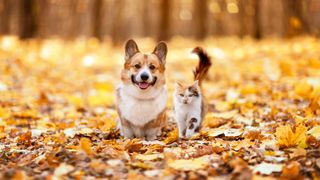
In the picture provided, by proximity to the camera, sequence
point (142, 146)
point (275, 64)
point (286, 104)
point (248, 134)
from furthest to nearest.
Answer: point (275, 64) → point (286, 104) → point (248, 134) → point (142, 146)

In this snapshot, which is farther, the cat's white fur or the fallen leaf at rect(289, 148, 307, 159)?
the cat's white fur

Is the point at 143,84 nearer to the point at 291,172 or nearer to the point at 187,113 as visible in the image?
the point at 187,113

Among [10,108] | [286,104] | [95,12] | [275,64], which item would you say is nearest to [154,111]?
[286,104]

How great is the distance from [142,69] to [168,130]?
49.9 inches

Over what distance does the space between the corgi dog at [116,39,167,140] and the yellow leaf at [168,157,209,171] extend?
144 cm

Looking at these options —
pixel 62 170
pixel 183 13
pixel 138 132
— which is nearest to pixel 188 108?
pixel 138 132

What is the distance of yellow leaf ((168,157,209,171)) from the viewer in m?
4.08

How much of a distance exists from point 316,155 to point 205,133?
1593 millimetres

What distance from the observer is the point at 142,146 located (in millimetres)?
5008

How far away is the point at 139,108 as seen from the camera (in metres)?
5.75

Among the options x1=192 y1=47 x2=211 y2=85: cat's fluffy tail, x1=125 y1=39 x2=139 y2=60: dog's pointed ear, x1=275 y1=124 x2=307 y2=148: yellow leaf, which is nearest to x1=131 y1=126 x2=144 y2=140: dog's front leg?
x1=125 y1=39 x2=139 y2=60: dog's pointed ear

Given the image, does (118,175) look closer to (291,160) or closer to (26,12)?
(291,160)

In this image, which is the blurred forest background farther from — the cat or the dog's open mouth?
the dog's open mouth

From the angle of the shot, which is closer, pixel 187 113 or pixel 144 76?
pixel 144 76
